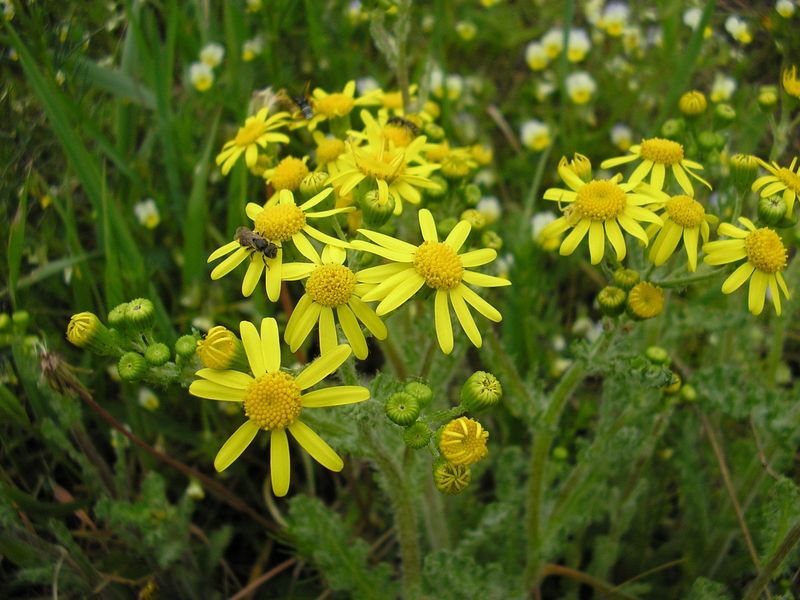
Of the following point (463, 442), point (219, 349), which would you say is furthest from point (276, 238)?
point (463, 442)

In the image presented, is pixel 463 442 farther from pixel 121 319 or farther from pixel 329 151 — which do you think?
pixel 329 151

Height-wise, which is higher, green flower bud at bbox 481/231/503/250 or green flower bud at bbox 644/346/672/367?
green flower bud at bbox 481/231/503/250

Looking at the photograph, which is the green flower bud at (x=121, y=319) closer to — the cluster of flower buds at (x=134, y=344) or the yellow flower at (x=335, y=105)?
the cluster of flower buds at (x=134, y=344)

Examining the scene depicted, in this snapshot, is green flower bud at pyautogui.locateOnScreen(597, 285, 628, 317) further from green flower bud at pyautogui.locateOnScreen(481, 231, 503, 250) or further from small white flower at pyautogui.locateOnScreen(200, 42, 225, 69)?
small white flower at pyautogui.locateOnScreen(200, 42, 225, 69)

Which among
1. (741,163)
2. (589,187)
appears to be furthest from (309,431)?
(741,163)

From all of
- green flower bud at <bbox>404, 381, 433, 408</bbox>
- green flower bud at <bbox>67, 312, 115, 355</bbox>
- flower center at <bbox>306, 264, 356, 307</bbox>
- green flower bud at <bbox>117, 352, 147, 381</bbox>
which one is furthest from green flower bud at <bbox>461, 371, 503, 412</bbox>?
green flower bud at <bbox>67, 312, 115, 355</bbox>

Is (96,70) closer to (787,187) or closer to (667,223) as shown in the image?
(667,223)

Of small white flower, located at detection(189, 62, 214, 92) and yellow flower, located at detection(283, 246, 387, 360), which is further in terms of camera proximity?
small white flower, located at detection(189, 62, 214, 92)
